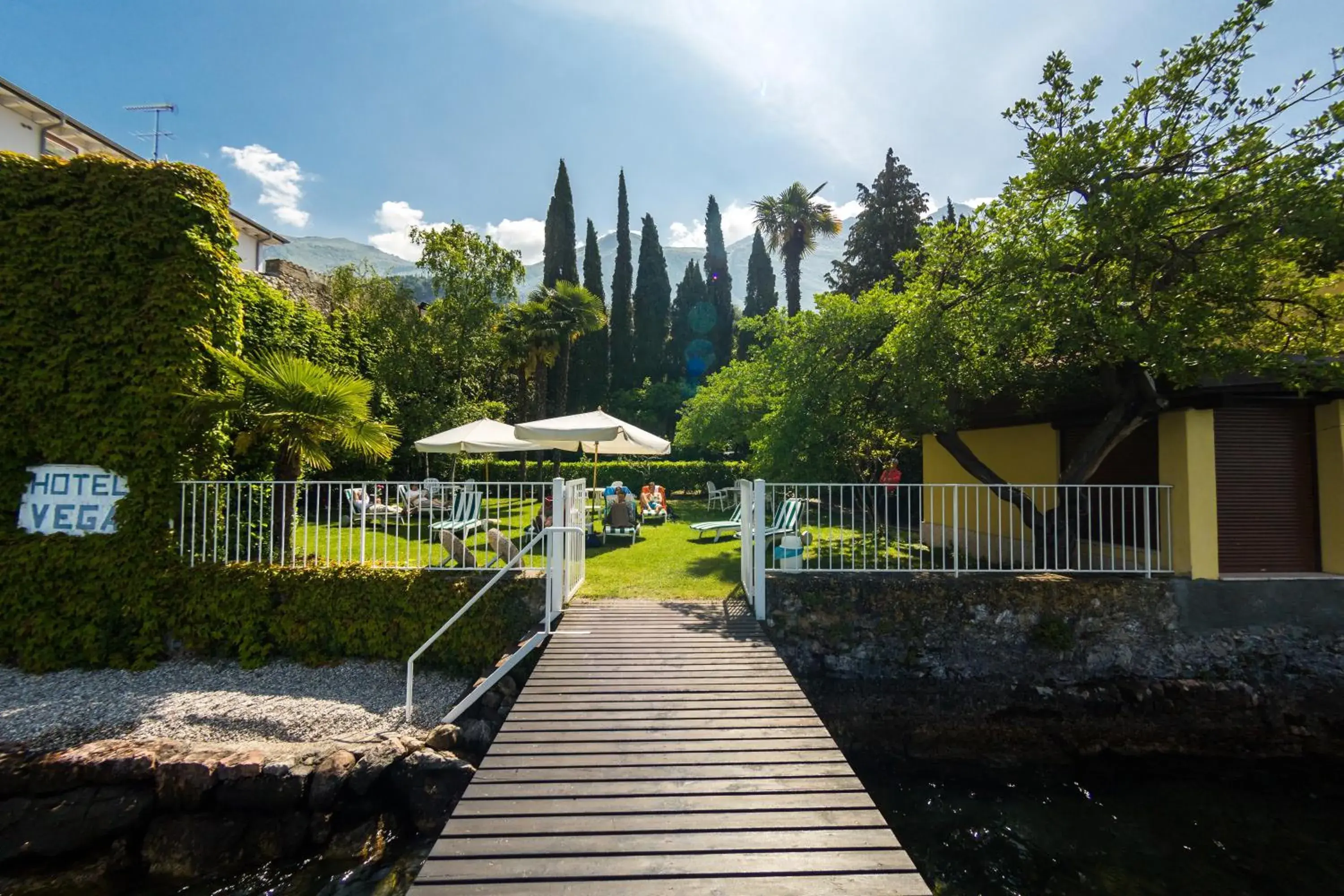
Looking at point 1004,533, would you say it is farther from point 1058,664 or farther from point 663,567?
point 663,567

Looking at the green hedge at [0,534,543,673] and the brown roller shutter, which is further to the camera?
the brown roller shutter

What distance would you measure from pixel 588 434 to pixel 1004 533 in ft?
24.1

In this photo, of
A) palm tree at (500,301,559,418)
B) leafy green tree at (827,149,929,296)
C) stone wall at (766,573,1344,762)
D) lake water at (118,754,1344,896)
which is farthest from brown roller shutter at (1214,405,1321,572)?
palm tree at (500,301,559,418)

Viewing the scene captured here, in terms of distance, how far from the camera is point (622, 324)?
38000mm

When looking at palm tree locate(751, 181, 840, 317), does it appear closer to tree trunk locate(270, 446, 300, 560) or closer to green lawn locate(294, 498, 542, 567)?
green lawn locate(294, 498, 542, 567)

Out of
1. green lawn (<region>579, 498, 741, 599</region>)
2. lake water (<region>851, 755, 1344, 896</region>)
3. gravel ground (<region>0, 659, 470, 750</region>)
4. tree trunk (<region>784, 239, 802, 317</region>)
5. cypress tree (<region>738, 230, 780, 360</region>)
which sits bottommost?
lake water (<region>851, 755, 1344, 896</region>)

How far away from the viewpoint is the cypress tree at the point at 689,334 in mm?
40438

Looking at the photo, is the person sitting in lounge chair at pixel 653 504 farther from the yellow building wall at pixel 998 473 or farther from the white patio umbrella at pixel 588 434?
the yellow building wall at pixel 998 473

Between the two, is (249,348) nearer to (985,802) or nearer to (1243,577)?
(985,802)

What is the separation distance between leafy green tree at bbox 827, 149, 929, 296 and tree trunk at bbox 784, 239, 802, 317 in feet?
12.7

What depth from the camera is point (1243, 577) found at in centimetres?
736

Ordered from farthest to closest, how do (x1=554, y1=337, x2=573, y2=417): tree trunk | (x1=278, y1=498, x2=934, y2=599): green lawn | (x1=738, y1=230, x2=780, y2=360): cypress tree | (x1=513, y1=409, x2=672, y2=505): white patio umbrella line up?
(x1=738, y1=230, x2=780, y2=360): cypress tree → (x1=554, y1=337, x2=573, y2=417): tree trunk → (x1=513, y1=409, x2=672, y2=505): white patio umbrella → (x1=278, y1=498, x2=934, y2=599): green lawn

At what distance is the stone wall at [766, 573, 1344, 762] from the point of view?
695cm

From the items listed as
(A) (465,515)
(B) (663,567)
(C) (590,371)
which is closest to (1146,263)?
(B) (663,567)
